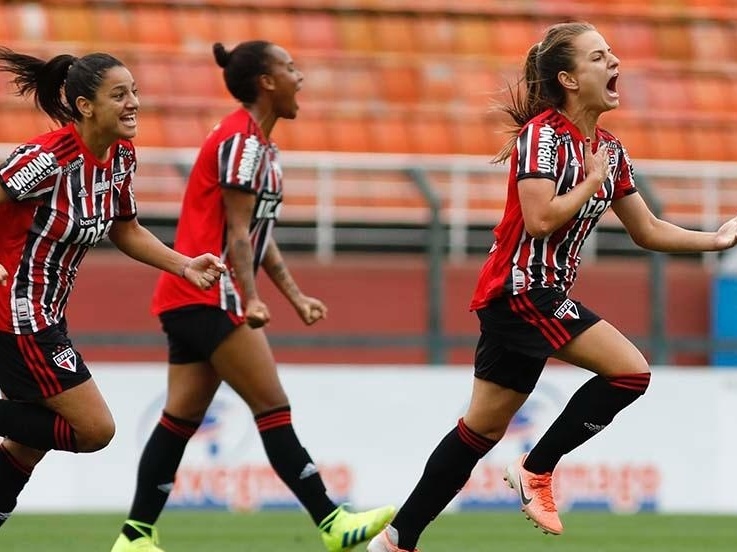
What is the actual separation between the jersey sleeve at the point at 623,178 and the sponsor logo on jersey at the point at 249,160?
5.03 ft

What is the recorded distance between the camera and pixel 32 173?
560cm

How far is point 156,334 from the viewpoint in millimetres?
11164

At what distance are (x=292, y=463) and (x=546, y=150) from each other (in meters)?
1.80

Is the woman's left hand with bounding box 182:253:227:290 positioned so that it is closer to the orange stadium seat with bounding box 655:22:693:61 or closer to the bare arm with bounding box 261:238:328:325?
the bare arm with bounding box 261:238:328:325

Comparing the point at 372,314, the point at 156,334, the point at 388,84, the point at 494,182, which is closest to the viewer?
the point at 156,334

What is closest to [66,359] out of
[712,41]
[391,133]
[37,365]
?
[37,365]

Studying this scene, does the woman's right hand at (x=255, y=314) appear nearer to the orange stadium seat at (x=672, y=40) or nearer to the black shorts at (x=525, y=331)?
the black shorts at (x=525, y=331)

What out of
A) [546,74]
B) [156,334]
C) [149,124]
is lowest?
[156,334]

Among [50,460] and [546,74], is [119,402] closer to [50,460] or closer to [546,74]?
[50,460]

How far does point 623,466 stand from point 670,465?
0.33 m

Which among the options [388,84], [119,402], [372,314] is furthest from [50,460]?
[388,84]

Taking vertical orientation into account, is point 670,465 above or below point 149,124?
below

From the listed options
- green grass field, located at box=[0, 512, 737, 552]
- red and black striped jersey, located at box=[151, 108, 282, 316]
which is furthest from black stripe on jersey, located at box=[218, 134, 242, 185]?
green grass field, located at box=[0, 512, 737, 552]

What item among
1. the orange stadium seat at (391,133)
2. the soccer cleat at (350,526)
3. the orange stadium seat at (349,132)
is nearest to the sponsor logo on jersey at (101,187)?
the soccer cleat at (350,526)
